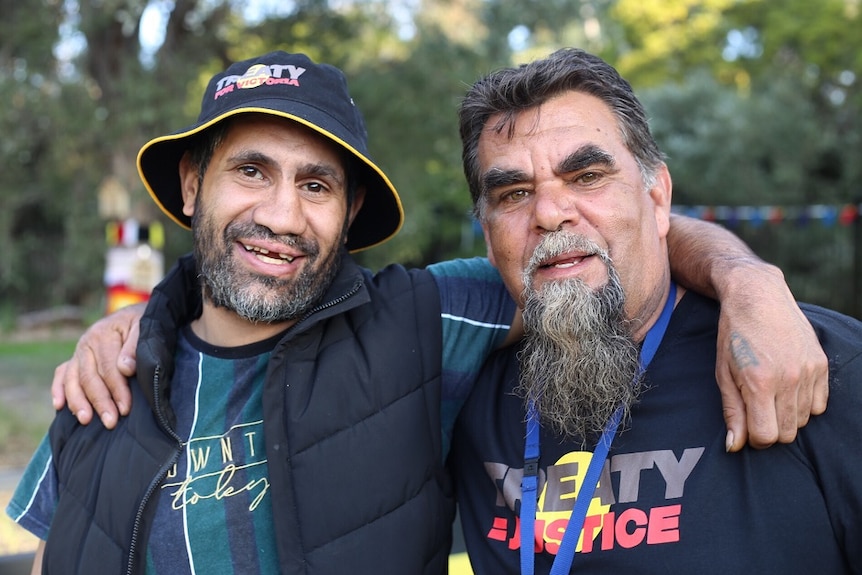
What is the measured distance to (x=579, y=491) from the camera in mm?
2031

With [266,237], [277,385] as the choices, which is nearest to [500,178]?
[266,237]

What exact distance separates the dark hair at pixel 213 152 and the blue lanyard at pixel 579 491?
3.18 feet

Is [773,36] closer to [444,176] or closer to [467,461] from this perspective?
[444,176]

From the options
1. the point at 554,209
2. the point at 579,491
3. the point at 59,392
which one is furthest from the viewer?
the point at 59,392

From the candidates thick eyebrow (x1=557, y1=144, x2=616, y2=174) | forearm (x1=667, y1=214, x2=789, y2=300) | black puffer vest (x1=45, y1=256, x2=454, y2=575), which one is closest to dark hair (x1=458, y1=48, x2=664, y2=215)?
thick eyebrow (x1=557, y1=144, x2=616, y2=174)

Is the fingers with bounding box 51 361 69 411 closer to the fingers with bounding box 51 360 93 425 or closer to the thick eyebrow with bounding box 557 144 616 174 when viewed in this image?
the fingers with bounding box 51 360 93 425

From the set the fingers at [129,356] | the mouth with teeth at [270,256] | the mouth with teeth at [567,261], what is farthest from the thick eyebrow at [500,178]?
the fingers at [129,356]

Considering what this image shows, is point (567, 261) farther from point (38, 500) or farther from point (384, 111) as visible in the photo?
point (384, 111)

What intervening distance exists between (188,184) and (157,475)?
1.06 metres

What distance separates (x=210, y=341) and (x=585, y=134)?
1.36m

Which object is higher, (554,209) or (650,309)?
(554,209)

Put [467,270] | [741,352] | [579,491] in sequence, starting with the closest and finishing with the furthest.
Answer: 1. [741,352]
2. [579,491]
3. [467,270]

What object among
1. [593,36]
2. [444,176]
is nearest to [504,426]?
[593,36]

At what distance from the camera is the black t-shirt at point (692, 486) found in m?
1.82
